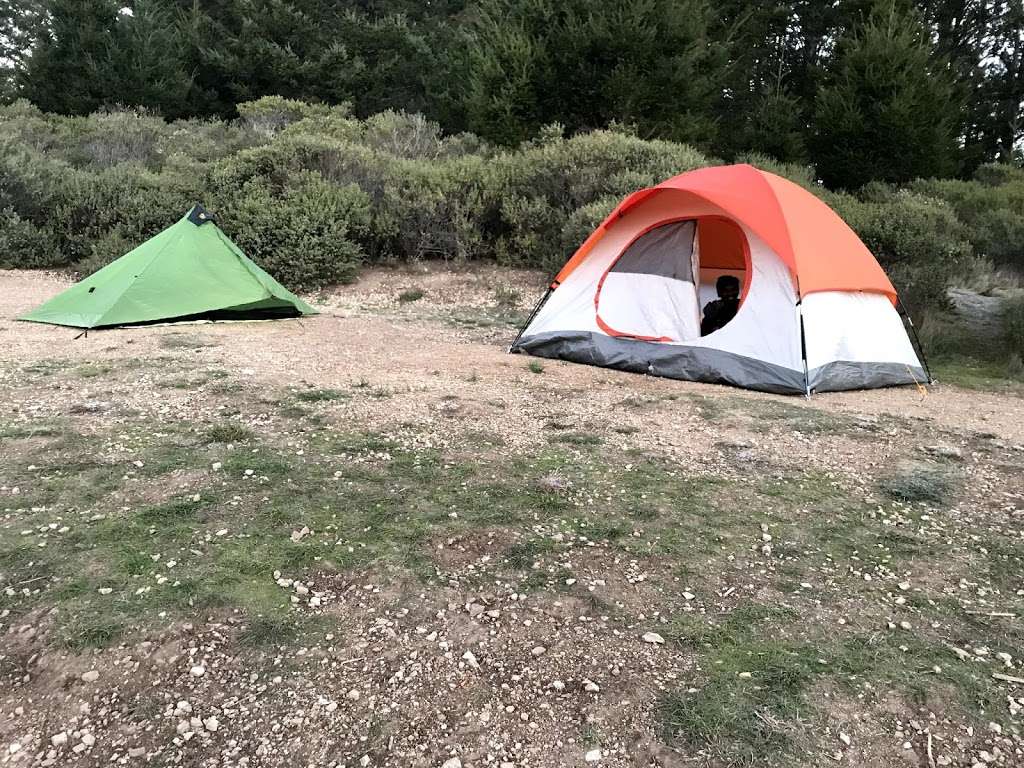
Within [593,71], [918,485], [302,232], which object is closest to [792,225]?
[918,485]

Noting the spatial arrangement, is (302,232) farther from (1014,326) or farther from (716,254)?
(1014,326)

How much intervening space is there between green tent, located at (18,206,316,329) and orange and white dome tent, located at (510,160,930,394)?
311cm

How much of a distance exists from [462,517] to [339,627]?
0.94 m

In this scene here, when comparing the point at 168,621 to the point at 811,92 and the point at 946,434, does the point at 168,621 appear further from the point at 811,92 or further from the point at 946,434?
the point at 811,92

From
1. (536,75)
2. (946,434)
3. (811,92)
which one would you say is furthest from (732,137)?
(946,434)

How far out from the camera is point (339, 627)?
8.50 feet

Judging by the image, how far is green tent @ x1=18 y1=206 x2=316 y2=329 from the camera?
743 cm

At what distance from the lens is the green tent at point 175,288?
7.43 metres

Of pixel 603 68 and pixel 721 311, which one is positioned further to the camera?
pixel 603 68

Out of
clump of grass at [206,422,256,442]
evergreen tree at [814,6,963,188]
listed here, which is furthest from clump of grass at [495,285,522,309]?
evergreen tree at [814,6,963,188]

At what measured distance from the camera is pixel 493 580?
2.92 meters

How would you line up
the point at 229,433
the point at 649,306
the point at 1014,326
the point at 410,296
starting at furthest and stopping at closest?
the point at 410,296
the point at 1014,326
the point at 649,306
the point at 229,433

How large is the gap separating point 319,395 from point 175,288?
11.3 ft

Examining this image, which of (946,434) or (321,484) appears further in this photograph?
(946,434)
